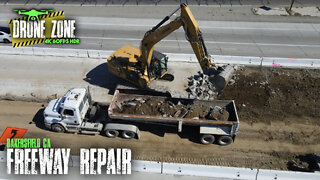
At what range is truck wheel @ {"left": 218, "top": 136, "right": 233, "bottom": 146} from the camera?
1589 cm

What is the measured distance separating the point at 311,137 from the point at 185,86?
8.57 meters

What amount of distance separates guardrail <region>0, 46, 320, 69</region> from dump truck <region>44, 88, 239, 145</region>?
6.67 metres

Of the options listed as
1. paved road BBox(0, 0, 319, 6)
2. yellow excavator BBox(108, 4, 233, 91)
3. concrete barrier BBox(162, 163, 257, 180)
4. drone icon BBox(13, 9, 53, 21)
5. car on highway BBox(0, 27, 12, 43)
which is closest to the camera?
concrete barrier BBox(162, 163, 257, 180)

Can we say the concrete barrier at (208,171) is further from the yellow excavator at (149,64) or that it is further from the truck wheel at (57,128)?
the truck wheel at (57,128)

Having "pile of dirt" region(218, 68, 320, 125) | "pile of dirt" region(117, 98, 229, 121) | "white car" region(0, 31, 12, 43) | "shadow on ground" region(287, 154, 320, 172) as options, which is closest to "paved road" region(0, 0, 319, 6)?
"white car" region(0, 31, 12, 43)

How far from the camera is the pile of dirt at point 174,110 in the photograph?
1627 centimetres

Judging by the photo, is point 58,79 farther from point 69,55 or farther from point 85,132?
point 85,132

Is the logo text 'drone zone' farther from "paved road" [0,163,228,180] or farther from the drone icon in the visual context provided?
"paved road" [0,163,228,180]

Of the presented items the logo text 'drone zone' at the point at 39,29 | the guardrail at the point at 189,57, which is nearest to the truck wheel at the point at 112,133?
the guardrail at the point at 189,57

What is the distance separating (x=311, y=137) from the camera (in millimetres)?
16812

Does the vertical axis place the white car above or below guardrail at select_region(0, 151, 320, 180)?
above

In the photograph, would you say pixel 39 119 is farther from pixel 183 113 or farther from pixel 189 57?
pixel 189 57

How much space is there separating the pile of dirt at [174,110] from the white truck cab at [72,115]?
192 cm

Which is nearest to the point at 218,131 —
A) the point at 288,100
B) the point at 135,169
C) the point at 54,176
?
the point at 135,169
